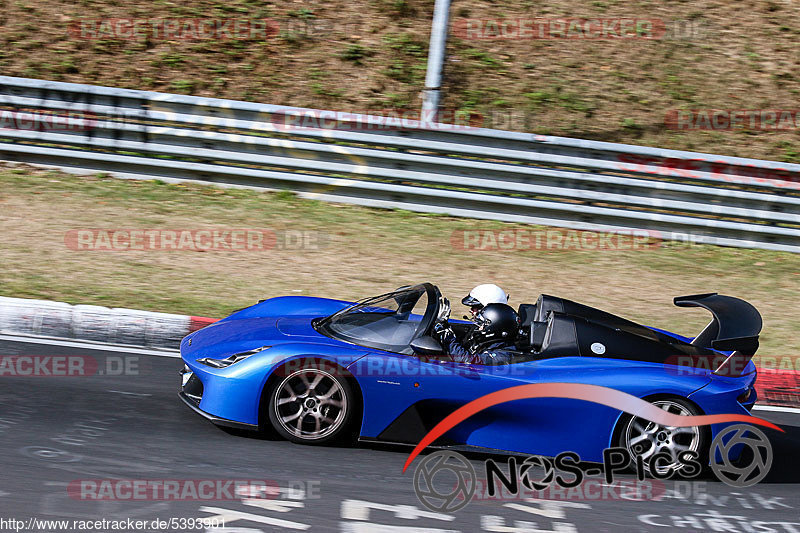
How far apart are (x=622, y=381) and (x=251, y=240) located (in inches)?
206

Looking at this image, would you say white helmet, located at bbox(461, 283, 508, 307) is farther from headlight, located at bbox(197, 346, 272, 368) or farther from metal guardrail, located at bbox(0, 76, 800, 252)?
metal guardrail, located at bbox(0, 76, 800, 252)

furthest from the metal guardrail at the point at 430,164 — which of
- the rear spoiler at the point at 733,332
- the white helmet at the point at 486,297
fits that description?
the white helmet at the point at 486,297

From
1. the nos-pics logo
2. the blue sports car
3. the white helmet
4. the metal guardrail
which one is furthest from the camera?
the metal guardrail

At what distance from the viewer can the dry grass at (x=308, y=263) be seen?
8.23 metres

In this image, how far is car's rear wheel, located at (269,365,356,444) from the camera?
544 cm

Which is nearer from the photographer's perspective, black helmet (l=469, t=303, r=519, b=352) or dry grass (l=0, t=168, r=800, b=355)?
black helmet (l=469, t=303, r=519, b=352)

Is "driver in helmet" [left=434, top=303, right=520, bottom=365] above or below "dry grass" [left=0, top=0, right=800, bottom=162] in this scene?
below

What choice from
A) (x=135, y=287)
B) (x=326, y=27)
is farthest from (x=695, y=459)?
(x=326, y=27)

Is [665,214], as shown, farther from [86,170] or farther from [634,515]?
[86,170]

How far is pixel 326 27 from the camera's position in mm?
13086

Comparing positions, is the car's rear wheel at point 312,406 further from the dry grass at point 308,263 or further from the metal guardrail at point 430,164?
the metal guardrail at point 430,164

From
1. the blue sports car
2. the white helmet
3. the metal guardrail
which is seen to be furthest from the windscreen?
the metal guardrail

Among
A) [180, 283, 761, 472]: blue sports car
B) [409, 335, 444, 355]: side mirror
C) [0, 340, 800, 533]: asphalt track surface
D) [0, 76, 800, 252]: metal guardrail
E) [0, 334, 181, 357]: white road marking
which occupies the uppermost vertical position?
[0, 76, 800, 252]: metal guardrail

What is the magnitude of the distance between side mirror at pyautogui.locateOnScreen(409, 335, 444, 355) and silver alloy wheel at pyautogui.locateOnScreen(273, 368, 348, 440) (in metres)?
0.57
